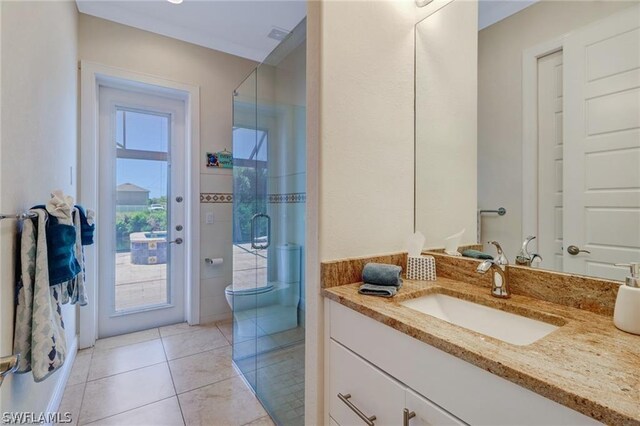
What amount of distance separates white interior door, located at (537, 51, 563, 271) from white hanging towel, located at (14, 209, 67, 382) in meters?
1.87

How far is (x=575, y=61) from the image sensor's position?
1.02 m

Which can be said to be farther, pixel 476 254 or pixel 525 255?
pixel 476 254

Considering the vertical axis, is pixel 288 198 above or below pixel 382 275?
above

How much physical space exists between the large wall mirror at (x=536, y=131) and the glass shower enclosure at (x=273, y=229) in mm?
721

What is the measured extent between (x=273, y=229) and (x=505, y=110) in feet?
5.07

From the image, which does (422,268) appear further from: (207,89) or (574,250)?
(207,89)

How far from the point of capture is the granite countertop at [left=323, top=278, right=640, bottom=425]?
0.50 meters

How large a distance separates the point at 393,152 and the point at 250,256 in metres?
1.52

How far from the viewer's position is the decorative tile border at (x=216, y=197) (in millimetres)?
2943

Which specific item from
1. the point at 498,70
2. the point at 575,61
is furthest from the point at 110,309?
the point at 575,61

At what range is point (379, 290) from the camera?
106 centimetres

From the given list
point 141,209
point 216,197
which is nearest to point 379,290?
point 216,197

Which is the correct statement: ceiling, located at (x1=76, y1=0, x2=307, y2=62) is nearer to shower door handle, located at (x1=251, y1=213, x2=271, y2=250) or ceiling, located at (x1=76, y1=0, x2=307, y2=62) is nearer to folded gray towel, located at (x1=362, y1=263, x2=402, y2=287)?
shower door handle, located at (x1=251, y1=213, x2=271, y2=250)

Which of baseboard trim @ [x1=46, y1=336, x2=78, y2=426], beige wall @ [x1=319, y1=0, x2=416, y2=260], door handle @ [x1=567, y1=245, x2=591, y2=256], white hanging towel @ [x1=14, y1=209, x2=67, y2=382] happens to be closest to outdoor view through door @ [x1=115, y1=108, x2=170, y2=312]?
baseboard trim @ [x1=46, y1=336, x2=78, y2=426]
